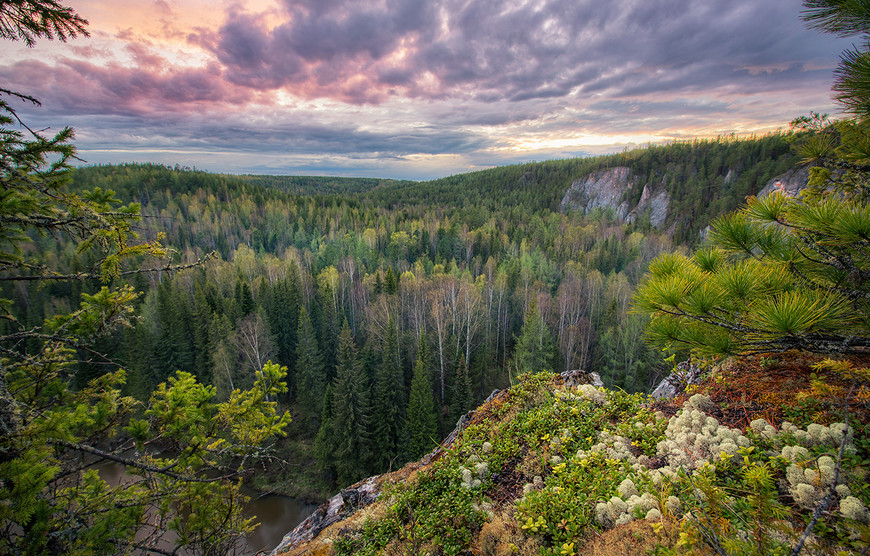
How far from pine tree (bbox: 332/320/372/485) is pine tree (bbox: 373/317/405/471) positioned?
0.87m

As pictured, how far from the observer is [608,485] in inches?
166

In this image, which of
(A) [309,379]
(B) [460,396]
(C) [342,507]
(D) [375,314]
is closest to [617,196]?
(D) [375,314]

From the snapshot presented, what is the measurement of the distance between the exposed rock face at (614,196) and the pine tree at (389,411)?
90317 mm

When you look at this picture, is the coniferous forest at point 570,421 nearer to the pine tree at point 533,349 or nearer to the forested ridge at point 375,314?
the forested ridge at point 375,314

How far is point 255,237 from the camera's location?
7006cm

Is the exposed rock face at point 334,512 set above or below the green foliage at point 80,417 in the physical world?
below

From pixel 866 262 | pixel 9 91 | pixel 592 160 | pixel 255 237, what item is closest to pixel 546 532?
pixel 866 262

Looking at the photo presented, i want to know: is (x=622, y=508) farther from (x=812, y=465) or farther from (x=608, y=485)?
(x=812, y=465)

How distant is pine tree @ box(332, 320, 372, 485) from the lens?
21.3 metres

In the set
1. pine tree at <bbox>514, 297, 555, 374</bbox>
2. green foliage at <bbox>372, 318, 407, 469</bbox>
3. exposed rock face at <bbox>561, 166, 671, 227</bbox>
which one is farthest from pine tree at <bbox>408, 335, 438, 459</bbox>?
exposed rock face at <bbox>561, 166, 671, 227</bbox>

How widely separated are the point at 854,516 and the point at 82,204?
812cm

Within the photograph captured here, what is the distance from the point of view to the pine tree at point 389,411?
2201 cm

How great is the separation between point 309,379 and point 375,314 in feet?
26.5

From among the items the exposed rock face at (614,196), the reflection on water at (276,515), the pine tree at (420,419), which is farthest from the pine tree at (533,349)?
the exposed rock face at (614,196)
